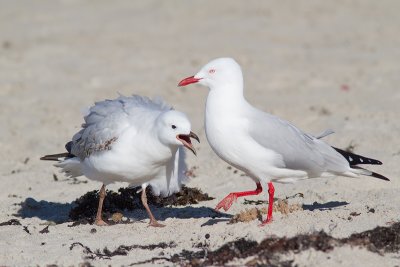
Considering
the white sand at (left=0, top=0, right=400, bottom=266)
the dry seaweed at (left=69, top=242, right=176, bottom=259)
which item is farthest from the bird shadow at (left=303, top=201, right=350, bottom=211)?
the dry seaweed at (left=69, top=242, right=176, bottom=259)

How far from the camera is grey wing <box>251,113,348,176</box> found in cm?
645

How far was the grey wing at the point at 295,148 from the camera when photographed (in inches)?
254

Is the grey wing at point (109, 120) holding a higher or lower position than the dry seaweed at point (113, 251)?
higher

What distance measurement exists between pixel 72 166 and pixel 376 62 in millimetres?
8113

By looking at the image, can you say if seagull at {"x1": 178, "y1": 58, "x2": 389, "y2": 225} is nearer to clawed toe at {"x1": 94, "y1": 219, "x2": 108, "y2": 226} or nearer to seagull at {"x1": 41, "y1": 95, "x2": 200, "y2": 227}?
seagull at {"x1": 41, "y1": 95, "x2": 200, "y2": 227}

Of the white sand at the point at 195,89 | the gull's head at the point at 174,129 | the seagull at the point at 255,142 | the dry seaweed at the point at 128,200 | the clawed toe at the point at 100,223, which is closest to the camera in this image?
the seagull at the point at 255,142

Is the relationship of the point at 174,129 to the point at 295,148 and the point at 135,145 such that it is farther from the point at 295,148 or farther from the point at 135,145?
the point at 295,148

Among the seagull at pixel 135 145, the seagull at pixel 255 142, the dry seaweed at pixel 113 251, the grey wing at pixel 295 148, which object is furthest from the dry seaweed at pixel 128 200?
the grey wing at pixel 295 148

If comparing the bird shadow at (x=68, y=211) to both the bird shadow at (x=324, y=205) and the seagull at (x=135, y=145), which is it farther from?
the bird shadow at (x=324, y=205)

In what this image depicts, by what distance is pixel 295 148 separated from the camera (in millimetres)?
6547

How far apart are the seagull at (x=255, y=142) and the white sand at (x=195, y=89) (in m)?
0.35

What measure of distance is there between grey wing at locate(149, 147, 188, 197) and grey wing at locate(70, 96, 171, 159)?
1.50 ft

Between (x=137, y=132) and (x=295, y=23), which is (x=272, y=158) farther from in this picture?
(x=295, y=23)

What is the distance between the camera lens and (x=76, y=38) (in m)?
16.6
